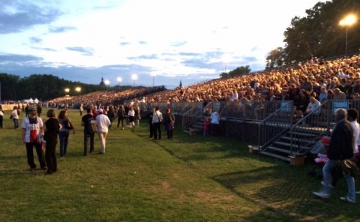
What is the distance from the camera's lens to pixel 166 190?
8570 mm

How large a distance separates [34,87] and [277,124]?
14592cm

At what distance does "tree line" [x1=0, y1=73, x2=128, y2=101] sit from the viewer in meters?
143

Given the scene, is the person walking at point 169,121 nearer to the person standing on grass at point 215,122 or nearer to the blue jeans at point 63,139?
the person standing on grass at point 215,122

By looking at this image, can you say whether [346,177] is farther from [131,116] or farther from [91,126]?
[131,116]

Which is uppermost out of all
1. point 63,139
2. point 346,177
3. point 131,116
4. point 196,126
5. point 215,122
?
point 131,116

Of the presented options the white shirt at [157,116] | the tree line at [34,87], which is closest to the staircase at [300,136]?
the white shirt at [157,116]

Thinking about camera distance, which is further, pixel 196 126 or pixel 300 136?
pixel 196 126

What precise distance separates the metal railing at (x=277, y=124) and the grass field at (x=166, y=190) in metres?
1.46

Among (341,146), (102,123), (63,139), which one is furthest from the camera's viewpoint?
(102,123)

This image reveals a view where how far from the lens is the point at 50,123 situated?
1011 cm

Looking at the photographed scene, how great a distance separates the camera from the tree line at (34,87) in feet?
469

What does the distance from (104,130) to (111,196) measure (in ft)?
20.1

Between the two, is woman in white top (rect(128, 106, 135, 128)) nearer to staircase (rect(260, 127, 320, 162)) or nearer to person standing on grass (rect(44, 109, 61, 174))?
staircase (rect(260, 127, 320, 162))

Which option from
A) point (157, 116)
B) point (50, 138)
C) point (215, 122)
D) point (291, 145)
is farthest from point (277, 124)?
point (50, 138)
